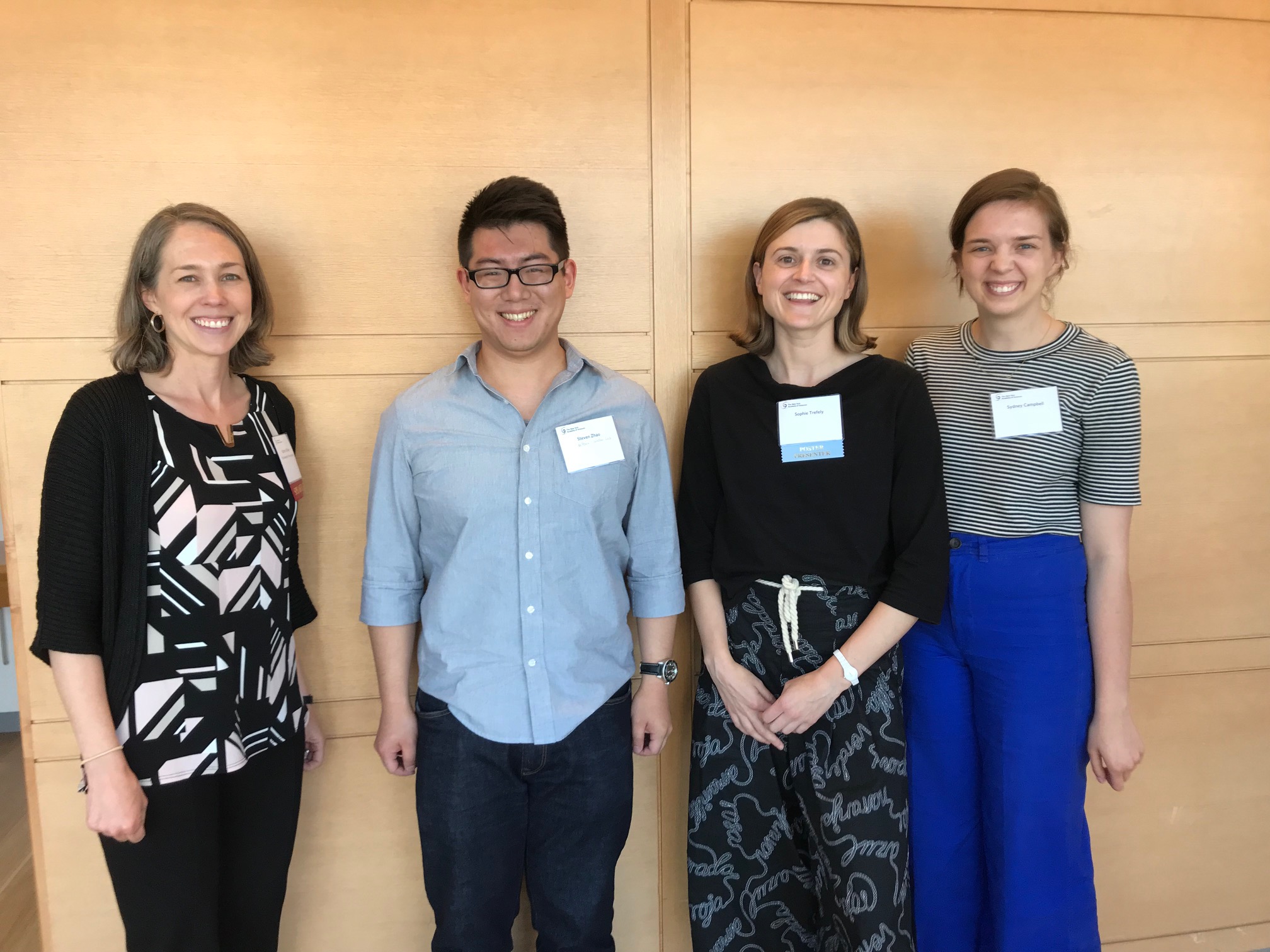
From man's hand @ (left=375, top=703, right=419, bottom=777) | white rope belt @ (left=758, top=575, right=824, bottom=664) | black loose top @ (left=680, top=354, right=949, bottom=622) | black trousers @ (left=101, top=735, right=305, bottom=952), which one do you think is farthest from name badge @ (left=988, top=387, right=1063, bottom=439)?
black trousers @ (left=101, top=735, right=305, bottom=952)

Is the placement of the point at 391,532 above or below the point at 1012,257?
below

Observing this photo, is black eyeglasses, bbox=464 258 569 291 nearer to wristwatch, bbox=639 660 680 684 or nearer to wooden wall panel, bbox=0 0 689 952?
wooden wall panel, bbox=0 0 689 952

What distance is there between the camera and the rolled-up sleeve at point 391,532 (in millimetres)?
1641

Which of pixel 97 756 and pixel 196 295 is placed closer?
pixel 97 756

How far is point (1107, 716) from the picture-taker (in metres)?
1.75

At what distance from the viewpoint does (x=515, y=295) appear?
160cm

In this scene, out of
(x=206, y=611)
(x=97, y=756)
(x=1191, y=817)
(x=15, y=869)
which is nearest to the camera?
(x=97, y=756)

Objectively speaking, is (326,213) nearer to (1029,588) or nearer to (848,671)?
(848,671)

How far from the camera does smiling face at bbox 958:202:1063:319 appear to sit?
1707 millimetres

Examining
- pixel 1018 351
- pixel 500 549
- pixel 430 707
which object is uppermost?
pixel 1018 351

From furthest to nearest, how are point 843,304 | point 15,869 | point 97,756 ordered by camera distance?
point 15,869 < point 843,304 < point 97,756

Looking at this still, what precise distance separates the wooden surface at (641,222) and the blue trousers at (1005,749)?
2.07 ft

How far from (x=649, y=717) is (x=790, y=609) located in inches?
16.2

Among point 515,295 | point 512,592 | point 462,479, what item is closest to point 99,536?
point 462,479
